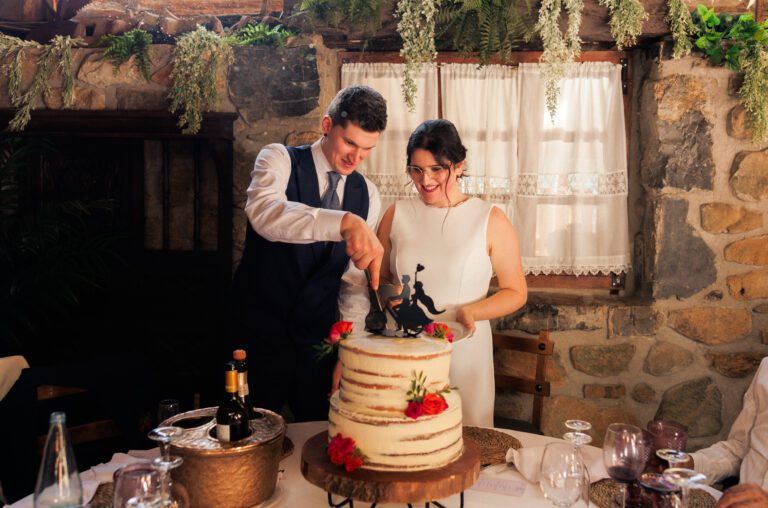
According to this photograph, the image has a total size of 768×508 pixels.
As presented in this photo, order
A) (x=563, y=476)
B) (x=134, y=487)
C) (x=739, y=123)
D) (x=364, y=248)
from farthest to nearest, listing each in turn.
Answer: (x=739, y=123), (x=364, y=248), (x=563, y=476), (x=134, y=487)

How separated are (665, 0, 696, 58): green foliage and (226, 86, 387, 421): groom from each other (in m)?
1.68

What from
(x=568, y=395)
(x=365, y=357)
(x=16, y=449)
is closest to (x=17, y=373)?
(x=16, y=449)

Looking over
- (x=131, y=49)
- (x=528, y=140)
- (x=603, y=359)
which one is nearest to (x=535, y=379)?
(x=603, y=359)

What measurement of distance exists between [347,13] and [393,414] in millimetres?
2231

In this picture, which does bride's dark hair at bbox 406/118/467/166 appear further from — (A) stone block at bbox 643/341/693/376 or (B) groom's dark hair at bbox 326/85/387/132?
(A) stone block at bbox 643/341/693/376

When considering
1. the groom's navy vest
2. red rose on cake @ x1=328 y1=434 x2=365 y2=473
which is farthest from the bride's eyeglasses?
red rose on cake @ x1=328 y1=434 x2=365 y2=473

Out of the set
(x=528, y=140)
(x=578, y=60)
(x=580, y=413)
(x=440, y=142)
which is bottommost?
(x=580, y=413)

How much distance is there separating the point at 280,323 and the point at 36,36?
91.4 inches

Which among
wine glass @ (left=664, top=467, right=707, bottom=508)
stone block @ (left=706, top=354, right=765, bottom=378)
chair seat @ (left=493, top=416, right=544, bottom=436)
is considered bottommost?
chair seat @ (left=493, top=416, right=544, bottom=436)

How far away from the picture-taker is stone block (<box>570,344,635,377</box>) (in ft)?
11.7

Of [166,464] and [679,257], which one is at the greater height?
[679,257]

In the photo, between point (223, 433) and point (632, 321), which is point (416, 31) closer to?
point (632, 321)

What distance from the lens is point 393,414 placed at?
161cm

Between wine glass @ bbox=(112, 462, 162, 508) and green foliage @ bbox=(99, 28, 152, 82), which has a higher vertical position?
green foliage @ bbox=(99, 28, 152, 82)
